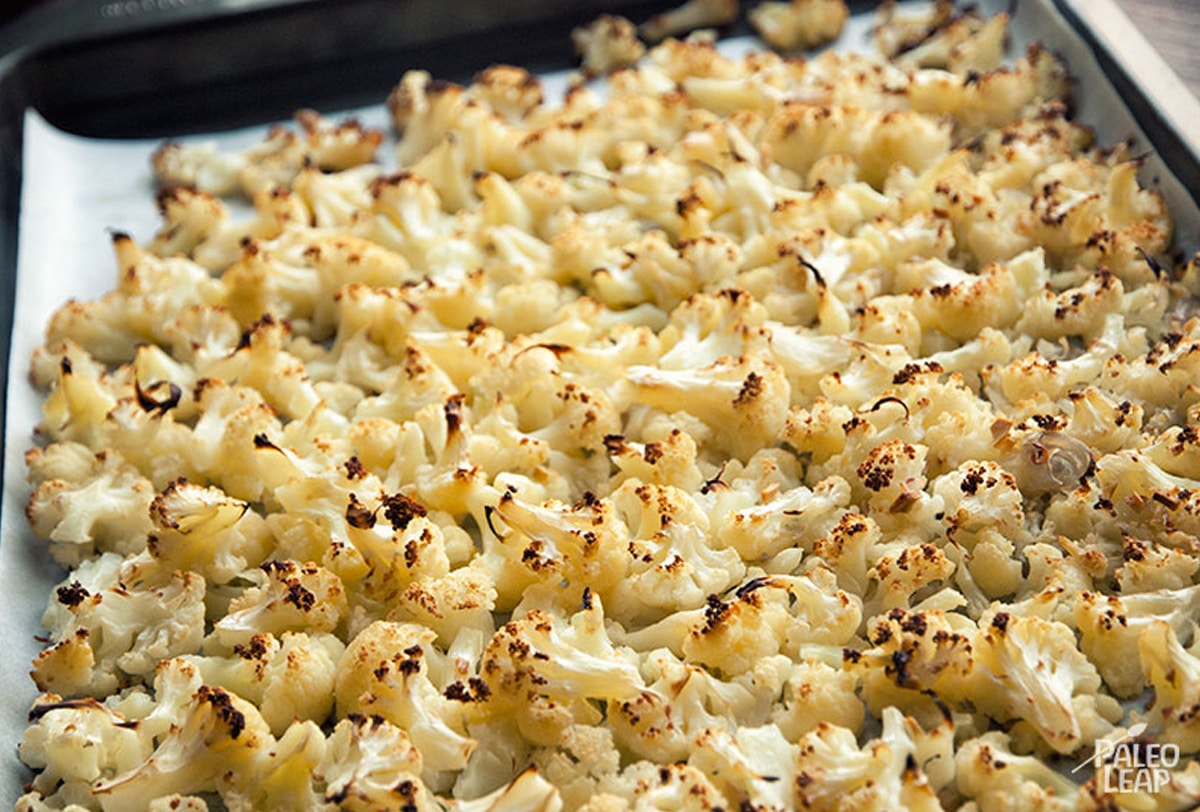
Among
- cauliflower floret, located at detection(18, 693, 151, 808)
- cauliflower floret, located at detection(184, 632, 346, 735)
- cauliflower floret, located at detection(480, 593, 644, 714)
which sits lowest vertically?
cauliflower floret, located at detection(18, 693, 151, 808)

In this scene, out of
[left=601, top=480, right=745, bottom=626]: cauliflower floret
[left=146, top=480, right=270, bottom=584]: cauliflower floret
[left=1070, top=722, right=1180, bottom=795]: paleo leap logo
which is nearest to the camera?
[left=1070, top=722, right=1180, bottom=795]: paleo leap logo

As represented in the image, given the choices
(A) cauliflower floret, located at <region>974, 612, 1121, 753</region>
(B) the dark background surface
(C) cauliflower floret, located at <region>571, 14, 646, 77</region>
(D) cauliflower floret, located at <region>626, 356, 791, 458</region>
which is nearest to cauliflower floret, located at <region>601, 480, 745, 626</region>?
(D) cauliflower floret, located at <region>626, 356, 791, 458</region>

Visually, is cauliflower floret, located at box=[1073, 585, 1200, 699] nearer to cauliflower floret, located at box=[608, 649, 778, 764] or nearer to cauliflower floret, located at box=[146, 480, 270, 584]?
cauliflower floret, located at box=[608, 649, 778, 764]

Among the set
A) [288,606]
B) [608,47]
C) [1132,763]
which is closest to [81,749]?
[288,606]

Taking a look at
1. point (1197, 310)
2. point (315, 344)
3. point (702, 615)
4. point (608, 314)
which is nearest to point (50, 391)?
point (315, 344)

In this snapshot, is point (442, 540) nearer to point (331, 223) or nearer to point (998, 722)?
point (998, 722)

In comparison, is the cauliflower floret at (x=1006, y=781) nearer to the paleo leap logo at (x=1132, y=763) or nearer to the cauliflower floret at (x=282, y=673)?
the paleo leap logo at (x=1132, y=763)
